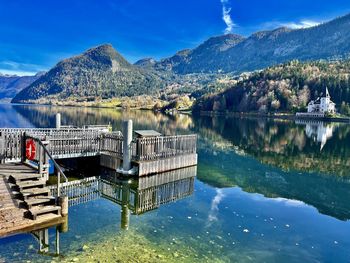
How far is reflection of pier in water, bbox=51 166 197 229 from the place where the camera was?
17984 mm

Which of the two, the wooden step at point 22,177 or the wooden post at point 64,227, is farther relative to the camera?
the wooden step at point 22,177

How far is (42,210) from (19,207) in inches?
37.4

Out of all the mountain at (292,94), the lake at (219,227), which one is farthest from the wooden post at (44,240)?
the mountain at (292,94)

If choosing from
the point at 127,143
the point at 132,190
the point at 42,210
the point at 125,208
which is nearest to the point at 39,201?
the point at 42,210

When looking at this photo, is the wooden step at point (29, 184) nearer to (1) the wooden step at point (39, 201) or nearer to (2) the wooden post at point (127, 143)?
(1) the wooden step at point (39, 201)

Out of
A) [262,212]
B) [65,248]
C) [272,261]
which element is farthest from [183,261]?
[262,212]

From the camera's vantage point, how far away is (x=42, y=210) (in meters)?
13.6

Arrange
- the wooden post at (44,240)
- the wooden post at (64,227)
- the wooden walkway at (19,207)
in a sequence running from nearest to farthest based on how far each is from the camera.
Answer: the wooden post at (44,240) < the wooden walkway at (19,207) < the wooden post at (64,227)

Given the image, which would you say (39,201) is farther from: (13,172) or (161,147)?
(161,147)

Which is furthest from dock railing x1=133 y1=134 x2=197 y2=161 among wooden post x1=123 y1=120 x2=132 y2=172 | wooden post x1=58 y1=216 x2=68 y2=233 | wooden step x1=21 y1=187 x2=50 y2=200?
wooden post x1=58 y1=216 x2=68 y2=233

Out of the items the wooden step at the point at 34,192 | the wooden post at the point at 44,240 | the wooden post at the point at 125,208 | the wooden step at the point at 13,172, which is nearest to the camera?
the wooden post at the point at 44,240

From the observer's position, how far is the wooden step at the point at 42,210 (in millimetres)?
13156

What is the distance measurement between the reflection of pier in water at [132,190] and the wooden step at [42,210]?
295 cm

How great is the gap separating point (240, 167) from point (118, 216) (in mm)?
18517
